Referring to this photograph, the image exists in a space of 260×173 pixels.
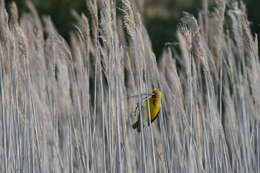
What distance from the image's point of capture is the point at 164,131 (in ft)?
9.80

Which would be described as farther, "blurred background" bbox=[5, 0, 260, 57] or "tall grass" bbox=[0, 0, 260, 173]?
"blurred background" bbox=[5, 0, 260, 57]

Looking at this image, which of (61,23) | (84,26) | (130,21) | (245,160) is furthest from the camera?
(61,23)

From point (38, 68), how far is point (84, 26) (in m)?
1.16

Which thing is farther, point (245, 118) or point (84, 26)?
point (245, 118)

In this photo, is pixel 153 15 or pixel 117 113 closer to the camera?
pixel 117 113

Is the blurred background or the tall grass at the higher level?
the blurred background

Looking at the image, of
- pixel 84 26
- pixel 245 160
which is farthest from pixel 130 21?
pixel 245 160

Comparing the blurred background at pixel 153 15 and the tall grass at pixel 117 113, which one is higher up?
the blurred background at pixel 153 15

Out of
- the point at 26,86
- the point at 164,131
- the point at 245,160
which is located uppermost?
the point at 26,86

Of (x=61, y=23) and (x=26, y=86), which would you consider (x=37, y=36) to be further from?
(x=61, y=23)

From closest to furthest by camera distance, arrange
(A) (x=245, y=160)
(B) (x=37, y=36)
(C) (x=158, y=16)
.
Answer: (A) (x=245, y=160)
(B) (x=37, y=36)
(C) (x=158, y=16)

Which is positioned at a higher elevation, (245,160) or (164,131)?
(164,131)

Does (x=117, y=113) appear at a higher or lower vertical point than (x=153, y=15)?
lower

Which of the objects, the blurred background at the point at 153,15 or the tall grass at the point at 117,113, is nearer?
the tall grass at the point at 117,113
